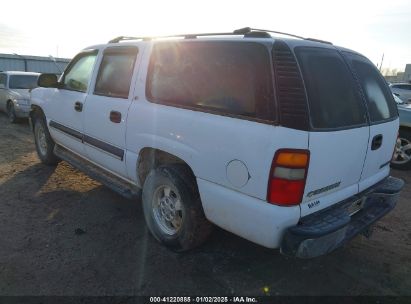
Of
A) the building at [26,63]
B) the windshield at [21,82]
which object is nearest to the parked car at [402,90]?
the windshield at [21,82]

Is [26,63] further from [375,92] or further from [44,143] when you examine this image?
[375,92]

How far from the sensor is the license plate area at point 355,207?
3047 mm

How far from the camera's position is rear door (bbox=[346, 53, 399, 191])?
310 cm

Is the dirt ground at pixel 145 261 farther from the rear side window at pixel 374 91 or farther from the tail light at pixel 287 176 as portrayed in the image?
the rear side window at pixel 374 91

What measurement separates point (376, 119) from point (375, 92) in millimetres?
342

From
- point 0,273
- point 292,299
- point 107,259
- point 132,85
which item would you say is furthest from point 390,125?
point 0,273

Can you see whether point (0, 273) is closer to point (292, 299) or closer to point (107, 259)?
point (107, 259)

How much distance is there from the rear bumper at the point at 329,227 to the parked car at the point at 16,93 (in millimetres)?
9552

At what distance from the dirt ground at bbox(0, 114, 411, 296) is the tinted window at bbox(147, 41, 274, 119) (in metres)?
1.43

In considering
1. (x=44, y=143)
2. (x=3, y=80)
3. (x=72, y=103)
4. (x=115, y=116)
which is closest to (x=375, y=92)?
(x=115, y=116)

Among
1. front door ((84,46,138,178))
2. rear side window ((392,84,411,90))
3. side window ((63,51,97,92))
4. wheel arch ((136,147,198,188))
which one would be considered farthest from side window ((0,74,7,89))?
rear side window ((392,84,411,90))

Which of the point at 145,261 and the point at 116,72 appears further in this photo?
the point at 116,72

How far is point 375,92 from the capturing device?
3.34 metres

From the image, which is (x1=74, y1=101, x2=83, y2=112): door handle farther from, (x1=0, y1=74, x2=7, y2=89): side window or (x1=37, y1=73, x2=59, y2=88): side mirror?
(x1=0, y1=74, x2=7, y2=89): side window
